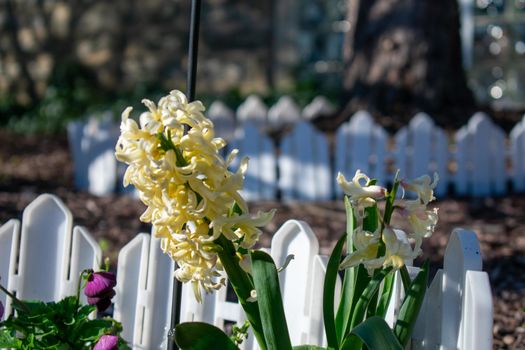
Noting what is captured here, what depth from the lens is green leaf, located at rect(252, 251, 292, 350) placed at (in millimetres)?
1890

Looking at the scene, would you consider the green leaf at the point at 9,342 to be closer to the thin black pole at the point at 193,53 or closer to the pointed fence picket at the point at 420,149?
the thin black pole at the point at 193,53

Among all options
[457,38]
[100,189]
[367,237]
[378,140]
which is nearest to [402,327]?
[367,237]

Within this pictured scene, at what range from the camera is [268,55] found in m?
→ 11.1

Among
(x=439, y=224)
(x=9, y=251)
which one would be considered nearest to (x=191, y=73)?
(x=9, y=251)

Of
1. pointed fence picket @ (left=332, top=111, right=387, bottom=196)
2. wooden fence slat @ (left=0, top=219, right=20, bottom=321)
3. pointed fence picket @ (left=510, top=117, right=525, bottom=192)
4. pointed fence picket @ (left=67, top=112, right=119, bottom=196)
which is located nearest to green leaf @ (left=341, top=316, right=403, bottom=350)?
wooden fence slat @ (left=0, top=219, right=20, bottom=321)

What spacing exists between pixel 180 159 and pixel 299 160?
3.91 metres

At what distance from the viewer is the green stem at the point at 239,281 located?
1893 millimetres

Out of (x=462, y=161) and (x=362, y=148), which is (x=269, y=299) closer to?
(x=362, y=148)

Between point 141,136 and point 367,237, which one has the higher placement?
point 141,136

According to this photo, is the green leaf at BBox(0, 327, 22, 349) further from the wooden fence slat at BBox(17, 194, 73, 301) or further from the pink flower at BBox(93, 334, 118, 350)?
the wooden fence slat at BBox(17, 194, 73, 301)

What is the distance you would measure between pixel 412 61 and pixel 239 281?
479cm

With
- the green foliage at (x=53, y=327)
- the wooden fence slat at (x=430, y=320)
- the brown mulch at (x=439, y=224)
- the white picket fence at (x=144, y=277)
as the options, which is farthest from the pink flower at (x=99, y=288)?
Result: the brown mulch at (x=439, y=224)

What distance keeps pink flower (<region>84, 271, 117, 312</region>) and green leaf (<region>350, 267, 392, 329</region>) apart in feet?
2.05

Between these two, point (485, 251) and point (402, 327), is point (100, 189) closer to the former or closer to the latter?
point (485, 251)
